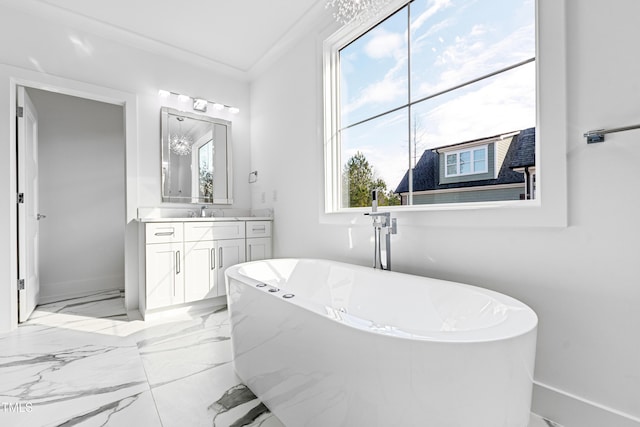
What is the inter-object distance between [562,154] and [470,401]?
3.56 feet

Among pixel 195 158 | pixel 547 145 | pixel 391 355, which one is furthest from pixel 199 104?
pixel 391 355

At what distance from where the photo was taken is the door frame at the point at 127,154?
A: 228 centimetres

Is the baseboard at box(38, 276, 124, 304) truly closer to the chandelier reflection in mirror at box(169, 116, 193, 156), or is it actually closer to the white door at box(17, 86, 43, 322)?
the white door at box(17, 86, 43, 322)

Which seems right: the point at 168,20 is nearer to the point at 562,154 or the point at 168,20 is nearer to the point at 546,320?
the point at 562,154

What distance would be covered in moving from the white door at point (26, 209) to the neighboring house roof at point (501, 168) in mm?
2957

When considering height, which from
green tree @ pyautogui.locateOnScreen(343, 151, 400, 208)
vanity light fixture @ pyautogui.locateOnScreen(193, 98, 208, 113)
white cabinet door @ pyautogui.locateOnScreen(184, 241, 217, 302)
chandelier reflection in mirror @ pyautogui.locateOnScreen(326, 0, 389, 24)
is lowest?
white cabinet door @ pyautogui.locateOnScreen(184, 241, 217, 302)

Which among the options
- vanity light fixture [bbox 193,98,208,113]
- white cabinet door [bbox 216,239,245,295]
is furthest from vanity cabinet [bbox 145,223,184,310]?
vanity light fixture [bbox 193,98,208,113]

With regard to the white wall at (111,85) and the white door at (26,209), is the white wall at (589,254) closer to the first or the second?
the white wall at (111,85)

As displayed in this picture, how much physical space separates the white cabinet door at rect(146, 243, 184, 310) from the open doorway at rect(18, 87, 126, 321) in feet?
5.06

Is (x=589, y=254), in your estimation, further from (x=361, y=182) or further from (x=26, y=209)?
(x=26, y=209)

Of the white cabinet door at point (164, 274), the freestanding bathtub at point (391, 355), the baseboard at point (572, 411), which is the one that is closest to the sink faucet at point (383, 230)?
the freestanding bathtub at point (391, 355)

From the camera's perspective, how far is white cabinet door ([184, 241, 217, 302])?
2.62m

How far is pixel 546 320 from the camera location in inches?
51.4

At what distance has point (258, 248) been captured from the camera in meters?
3.06
